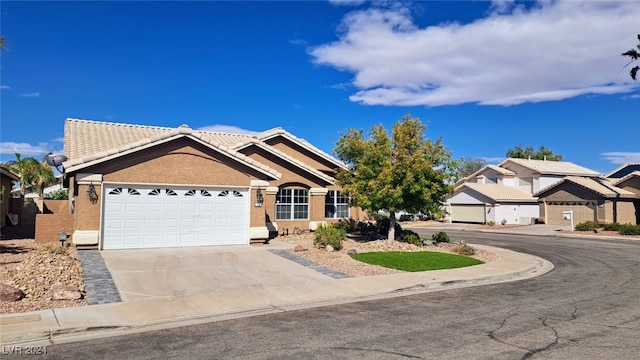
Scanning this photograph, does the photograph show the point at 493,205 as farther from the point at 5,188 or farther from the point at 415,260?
the point at 5,188

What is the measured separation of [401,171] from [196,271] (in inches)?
403

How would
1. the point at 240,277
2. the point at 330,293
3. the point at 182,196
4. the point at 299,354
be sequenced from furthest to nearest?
1. the point at 182,196
2. the point at 240,277
3. the point at 330,293
4. the point at 299,354

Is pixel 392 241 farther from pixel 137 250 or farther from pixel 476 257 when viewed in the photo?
pixel 137 250

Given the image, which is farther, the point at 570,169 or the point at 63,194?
the point at 570,169

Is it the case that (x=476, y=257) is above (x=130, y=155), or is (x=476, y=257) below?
below

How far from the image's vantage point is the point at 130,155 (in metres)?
18.1

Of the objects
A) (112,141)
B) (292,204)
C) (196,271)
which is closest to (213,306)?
(196,271)

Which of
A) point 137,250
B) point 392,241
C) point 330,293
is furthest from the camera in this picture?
point 392,241

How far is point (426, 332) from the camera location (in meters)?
8.40

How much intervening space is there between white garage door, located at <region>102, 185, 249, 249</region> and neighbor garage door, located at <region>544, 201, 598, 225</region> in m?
33.9

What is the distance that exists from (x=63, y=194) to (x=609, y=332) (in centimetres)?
5322

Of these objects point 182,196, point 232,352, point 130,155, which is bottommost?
point 232,352

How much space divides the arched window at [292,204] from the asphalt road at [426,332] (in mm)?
14195

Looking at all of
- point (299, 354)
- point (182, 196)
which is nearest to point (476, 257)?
A: point (182, 196)
